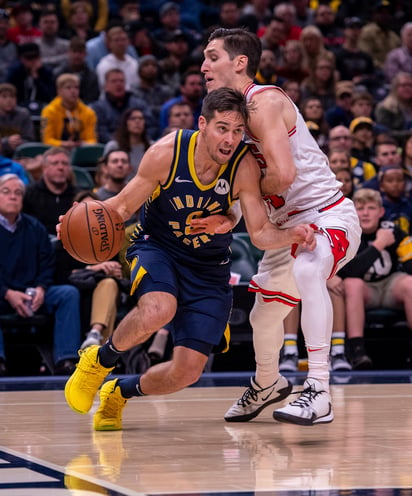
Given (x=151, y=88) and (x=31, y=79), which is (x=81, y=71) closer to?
(x=31, y=79)

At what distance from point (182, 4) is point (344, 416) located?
10.9 metres

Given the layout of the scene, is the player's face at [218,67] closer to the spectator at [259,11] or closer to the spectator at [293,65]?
the spectator at [293,65]

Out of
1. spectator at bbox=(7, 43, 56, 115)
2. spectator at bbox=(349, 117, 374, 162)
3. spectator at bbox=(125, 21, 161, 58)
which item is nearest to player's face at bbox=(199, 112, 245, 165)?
spectator at bbox=(349, 117, 374, 162)

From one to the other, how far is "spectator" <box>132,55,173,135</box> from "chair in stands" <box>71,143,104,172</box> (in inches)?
51.5

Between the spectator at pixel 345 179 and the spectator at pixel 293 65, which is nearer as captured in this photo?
the spectator at pixel 345 179

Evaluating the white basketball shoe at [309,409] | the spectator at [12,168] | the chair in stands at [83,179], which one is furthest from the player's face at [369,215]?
the white basketball shoe at [309,409]

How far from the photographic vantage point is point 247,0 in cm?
1550

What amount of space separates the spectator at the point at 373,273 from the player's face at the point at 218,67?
142 inches

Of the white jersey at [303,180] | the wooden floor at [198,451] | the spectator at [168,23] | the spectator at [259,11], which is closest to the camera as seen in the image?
the wooden floor at [198,451]

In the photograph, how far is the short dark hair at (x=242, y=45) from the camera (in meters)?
4.74

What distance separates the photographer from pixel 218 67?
15.6 ft

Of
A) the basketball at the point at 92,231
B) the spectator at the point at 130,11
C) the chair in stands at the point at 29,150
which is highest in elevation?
the basketball at the point at 92,231

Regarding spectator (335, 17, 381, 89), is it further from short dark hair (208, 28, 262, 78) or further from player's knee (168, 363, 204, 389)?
player's knee (168, 363, 204, 389)

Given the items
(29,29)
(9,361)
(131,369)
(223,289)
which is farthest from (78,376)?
(29,29)
